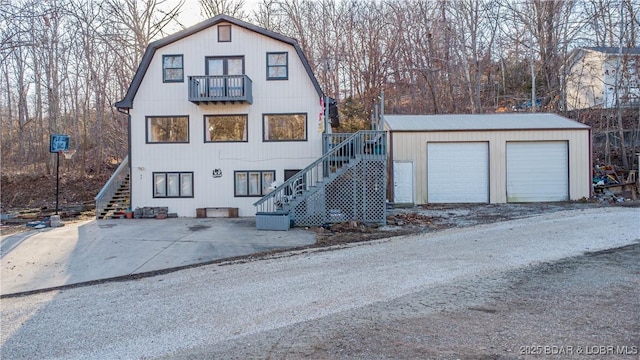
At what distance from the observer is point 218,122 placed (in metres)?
17.1

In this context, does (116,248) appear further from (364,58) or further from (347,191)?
(364,58)

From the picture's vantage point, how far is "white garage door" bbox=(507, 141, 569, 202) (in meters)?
17.6

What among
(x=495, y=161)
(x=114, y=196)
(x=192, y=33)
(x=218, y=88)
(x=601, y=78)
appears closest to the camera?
(x=218, y=88)

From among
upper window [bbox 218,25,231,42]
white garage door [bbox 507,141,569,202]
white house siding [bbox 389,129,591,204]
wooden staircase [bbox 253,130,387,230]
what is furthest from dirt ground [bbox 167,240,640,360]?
upper window [bbox 218,25,231,42]

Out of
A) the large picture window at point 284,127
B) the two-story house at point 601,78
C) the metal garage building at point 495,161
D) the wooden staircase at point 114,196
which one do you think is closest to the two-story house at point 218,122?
the large picture window at point 284,127

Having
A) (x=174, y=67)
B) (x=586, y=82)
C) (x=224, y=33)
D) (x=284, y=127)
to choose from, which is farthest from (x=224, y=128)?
(x=586, y=82)

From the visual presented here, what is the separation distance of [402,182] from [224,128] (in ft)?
23.3

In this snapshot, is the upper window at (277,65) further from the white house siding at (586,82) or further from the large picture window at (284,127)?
the white house siding at (586,82)

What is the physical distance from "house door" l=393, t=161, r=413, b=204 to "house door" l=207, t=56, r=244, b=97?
647 cm

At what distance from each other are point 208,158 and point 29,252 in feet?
24.8

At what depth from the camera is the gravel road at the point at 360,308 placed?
431 centimetres

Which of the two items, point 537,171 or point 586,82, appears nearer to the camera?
point 537,171

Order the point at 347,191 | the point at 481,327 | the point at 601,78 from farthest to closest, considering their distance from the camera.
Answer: the point at 601,78 < the point at 347,191 < the point at 481,327

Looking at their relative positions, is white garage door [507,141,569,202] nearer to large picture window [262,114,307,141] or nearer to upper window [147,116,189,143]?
large picture window [262,114,307,141]
